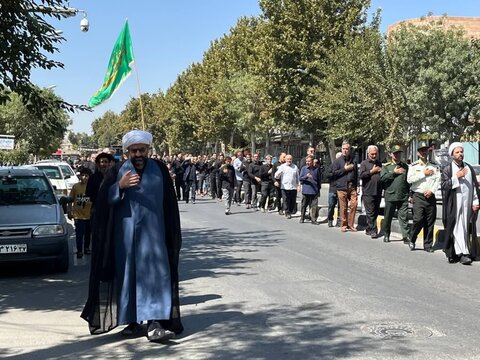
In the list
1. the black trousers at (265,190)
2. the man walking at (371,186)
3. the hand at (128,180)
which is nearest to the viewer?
the hand at (128,180)

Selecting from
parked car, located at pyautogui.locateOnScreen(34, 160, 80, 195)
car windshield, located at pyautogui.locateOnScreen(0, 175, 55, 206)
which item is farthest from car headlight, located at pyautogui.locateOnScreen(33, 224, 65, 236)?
parked car, located at pyautogui.locateOnScreen(34, 160, 80, 195)

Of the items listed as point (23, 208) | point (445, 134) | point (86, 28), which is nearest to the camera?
point (23, 208)

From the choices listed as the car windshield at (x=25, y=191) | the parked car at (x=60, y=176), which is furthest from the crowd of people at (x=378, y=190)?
the car windshield at (x=25, y=191)

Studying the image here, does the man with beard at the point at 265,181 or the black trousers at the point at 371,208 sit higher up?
the man with beard at the point at 265,181

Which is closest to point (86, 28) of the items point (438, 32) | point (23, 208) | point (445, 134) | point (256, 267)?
point (23, 208)

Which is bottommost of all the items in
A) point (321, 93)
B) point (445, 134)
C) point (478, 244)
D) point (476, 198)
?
point (478, 244)

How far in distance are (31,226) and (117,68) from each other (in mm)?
12741

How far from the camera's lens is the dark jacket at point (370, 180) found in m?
12.5

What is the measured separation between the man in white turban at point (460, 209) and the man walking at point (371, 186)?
299 cm

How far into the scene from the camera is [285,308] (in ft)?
21.3

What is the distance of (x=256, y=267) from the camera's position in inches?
357

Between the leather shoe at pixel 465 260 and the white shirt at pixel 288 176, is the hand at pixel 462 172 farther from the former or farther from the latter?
the white shirt at pixel 288 176

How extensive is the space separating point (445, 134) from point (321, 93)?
7.00 m

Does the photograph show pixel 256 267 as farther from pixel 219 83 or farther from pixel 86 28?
pixel 219 83
